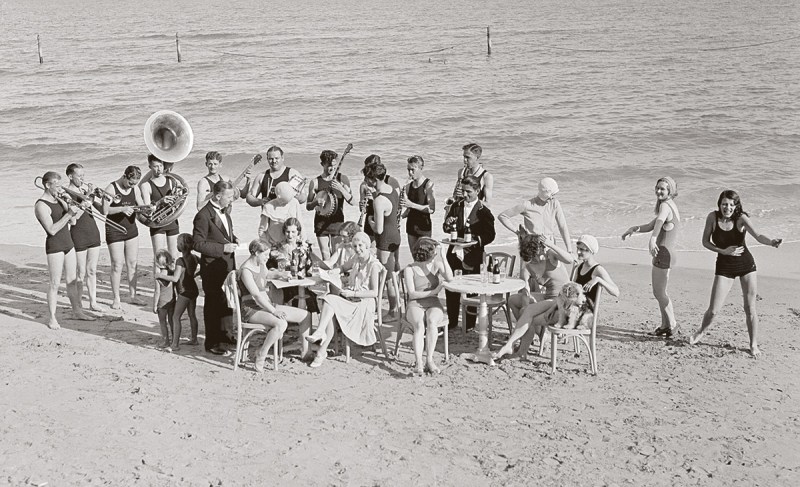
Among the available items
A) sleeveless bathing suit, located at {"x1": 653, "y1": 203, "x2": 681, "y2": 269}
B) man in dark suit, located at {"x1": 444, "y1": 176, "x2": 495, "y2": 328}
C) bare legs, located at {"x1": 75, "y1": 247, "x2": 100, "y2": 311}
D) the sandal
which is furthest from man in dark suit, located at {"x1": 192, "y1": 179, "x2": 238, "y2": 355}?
the sandal

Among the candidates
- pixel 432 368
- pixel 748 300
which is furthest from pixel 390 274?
pixel 748 300

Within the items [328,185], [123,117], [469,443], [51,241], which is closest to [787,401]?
[469,443]

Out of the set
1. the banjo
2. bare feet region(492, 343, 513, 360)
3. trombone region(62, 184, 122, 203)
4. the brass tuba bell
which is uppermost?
the brass tuba bell

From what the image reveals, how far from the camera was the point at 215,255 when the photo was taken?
8.12 m

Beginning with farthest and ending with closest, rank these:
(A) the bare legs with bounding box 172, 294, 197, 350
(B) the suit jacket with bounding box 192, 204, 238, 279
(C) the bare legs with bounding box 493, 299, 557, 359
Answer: (A) the bare legs with bounding box 172, 294, 197, 350 → (B) the suit jacket with bounding box 192, 204, 238, 279 → (C) the bare legs with bounding box 493, 299, 557, 359

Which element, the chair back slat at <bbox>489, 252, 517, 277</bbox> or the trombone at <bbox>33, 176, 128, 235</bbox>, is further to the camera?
the chair back slat at <bbox>489, 252, 517, 277</bbox>

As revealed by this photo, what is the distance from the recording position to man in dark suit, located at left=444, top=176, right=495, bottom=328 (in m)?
8.75

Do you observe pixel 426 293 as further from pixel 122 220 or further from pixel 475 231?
pixel 122 220

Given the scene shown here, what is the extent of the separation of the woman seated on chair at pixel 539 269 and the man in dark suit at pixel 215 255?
2.68 metres

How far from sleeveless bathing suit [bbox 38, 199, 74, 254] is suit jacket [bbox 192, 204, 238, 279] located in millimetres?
1560

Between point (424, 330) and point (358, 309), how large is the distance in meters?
0.65

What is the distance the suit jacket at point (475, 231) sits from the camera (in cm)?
878

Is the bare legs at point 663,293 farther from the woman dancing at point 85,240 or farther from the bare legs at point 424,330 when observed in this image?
the woman dancing at point 85,240

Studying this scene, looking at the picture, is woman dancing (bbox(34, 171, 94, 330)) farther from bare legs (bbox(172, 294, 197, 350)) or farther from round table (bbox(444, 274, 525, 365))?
round table (bbox(444, 274, 525, 365))
